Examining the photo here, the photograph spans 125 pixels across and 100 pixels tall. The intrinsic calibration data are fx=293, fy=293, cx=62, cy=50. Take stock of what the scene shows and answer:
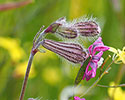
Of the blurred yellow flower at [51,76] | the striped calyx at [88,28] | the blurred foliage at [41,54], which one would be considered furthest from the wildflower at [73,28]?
the blurred yellow flower at [51,76]

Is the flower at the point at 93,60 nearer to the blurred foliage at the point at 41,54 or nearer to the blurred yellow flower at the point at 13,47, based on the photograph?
the blurred foliage at the point at 41,54

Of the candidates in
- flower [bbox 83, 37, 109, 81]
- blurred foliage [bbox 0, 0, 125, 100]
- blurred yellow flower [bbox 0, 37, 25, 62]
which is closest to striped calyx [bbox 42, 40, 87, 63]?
flower [bbox 83, 37, 109, 81]

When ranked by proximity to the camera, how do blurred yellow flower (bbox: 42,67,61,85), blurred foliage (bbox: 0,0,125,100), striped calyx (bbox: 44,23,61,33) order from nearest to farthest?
striped calyx (bbox: 44,23,61,33) → blurred foliage (bbox: 0,0,125,100) → blurred yellow flower (bbox: 42,67,61,85)

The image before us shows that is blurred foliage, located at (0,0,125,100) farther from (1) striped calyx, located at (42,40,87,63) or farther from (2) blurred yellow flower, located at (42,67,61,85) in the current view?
(1) striped calyx, located at (42,40,87,63)

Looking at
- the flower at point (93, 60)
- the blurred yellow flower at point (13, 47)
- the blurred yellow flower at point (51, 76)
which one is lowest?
the flower at point (93, 60)

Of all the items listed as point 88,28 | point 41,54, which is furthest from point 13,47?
point 88,28

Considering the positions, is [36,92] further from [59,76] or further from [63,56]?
[63,56]

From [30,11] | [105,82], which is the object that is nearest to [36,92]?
[105,82]
